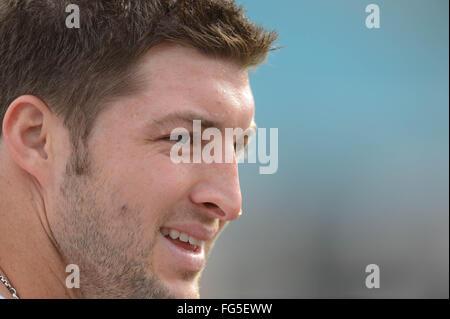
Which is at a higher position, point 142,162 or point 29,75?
point 29,75

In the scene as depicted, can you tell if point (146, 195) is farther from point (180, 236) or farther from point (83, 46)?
point (83, 46)

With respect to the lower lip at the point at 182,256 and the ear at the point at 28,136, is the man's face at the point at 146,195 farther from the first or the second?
the ear at the point at 28,136

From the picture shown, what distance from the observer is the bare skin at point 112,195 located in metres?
2.27

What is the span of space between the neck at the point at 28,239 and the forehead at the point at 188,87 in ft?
2.08

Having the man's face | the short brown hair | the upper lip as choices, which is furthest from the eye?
the upper lip

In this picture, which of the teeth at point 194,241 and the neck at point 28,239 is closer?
the neck at point 28,239

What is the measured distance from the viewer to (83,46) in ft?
7.73

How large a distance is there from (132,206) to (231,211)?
45 cm

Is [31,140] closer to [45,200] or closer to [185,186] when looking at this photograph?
[45,200]

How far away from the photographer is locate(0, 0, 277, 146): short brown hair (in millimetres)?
2332

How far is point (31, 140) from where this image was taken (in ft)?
7.54

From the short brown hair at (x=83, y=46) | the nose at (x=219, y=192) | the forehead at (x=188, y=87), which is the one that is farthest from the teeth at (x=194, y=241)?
the short brown hair at (x=83, y=46)

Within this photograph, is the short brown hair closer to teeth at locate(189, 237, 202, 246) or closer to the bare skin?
the bare skin
